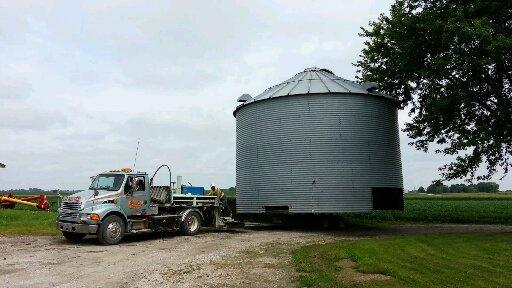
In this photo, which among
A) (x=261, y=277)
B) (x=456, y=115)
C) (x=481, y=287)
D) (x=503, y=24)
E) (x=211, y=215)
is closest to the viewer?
(x=481, y=287)

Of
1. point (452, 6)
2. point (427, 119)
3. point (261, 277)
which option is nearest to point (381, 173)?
point (427, 119)

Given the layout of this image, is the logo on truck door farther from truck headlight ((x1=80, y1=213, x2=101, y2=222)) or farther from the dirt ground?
truck headlight ((x1=80, y1=213, x2=101, y2=222))

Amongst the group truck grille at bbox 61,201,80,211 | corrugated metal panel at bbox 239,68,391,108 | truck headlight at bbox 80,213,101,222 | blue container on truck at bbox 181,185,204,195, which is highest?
corrugated metal panel at bbox 239,68,391,108

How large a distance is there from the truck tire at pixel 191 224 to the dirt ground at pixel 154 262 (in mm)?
678

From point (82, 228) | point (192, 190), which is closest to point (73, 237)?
point (82, 228)

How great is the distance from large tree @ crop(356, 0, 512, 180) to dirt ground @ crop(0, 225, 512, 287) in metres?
7.43

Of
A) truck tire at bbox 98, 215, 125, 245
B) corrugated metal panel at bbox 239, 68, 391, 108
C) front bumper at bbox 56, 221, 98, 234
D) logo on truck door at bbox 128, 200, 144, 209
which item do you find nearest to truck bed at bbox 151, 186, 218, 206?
logo on truck door at bbox 128, 200, 144, 209

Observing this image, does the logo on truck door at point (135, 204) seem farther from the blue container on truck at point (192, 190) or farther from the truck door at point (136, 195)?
the blue container on truck at point (192, 190)

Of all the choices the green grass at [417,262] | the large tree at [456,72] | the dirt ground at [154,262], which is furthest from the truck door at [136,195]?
the large tree at [456,72]

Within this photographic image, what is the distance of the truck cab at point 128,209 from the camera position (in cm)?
1617

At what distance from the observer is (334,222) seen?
75.4 feet

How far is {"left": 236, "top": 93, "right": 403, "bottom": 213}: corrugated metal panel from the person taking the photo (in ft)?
68.2

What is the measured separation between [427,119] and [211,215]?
35.7 ft

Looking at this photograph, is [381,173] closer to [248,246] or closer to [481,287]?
[248,246]
